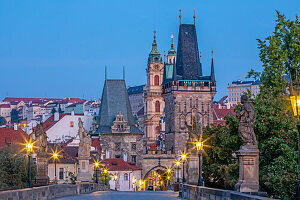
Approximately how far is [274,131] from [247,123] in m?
15.0

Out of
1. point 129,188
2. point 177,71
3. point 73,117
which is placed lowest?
point 129,188

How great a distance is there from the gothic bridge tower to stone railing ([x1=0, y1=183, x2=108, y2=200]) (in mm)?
77742

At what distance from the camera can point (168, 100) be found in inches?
4968

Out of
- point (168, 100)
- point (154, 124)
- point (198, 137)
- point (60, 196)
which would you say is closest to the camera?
point (60, 196)

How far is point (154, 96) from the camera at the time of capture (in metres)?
189

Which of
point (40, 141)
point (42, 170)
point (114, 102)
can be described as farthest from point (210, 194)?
point (114, 102)

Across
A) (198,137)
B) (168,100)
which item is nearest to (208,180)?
(198,137)

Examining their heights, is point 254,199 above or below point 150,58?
below

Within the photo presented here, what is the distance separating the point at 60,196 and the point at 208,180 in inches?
860

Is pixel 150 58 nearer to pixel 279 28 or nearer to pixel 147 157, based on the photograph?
pixel 147 157

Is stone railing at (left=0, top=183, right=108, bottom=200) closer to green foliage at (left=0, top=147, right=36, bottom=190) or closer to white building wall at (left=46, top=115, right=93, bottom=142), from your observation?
green foliage at (left=0, top=147, right=36, bottom=190)

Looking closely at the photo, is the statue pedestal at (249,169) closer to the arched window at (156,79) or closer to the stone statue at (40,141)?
the stone statue at (40,141)

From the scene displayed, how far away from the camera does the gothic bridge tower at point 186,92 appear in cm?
12094

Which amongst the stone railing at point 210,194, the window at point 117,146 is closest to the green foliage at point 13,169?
the stone railing at point 210,194
